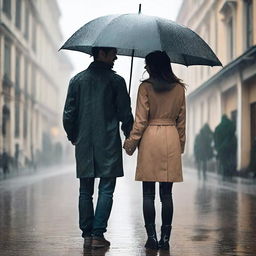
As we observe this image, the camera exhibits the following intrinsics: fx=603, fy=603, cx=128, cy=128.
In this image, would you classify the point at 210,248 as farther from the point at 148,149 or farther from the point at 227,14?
the point at 227,14

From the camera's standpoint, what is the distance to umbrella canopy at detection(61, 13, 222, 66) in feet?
18.0

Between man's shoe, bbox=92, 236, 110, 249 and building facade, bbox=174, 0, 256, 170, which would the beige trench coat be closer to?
man's shoe, bbox=92, 236, 110, 249

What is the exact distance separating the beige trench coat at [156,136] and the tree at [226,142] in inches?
555

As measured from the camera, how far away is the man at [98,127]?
18.4 ft

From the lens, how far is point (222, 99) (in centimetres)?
2661

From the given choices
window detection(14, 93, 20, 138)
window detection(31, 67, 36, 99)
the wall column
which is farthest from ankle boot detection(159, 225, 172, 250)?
window detection(31, 67, 36, 99)

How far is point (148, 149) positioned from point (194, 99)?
30.4 meters

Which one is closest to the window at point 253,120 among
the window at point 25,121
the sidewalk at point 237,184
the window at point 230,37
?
the sidewalk at point 237,184

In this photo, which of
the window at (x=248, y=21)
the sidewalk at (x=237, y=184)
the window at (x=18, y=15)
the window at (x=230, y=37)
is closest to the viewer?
the sidewalk at (x=237, y=184)

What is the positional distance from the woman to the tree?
46.2 feet

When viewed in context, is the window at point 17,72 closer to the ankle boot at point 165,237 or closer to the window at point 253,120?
the window at point 253,120

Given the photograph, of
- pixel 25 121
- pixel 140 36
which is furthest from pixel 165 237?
pixel 25 121

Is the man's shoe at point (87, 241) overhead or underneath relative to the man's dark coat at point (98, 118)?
underneath

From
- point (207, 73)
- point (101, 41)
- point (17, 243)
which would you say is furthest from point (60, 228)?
point (207, 73)
